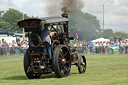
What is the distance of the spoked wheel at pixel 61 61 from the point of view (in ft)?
38.9

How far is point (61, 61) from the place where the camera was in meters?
12.4

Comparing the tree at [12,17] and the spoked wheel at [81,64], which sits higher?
the tree at [12,17]

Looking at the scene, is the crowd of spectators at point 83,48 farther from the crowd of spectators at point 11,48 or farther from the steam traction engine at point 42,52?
the steam traction engine at point 42,52

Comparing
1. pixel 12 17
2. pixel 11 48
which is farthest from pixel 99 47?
pixel 12 17

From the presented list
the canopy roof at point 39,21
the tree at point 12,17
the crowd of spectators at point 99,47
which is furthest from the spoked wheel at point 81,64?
the tree at point 12,17

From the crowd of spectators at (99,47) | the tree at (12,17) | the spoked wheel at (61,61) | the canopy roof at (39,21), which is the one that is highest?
the tree at (12,17)

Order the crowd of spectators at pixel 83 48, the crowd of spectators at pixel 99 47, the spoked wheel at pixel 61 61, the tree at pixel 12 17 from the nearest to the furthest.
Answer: the spoked wheel at pixel 61 61 < the crowd of spectators at pixel 83 48 < the crowd of spectators at pixel 99 47 < the tree at pixel 12 17

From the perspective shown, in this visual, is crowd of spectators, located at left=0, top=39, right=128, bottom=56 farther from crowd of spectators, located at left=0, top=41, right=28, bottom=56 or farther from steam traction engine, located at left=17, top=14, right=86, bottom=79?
steam traction engine, located at left=17, top=14, right=86, bottom=79

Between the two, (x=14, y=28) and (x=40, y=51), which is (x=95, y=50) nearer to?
(x=40, y=51)

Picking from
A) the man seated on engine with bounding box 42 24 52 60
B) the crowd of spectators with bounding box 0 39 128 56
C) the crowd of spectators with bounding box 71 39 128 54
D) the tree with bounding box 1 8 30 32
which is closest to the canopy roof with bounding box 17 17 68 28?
the man seated on engine with bounding box 42 24 52 60

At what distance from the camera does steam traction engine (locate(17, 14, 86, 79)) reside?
1194cm

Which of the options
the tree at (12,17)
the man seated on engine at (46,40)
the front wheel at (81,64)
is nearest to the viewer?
the man seated on engine at (46,40)

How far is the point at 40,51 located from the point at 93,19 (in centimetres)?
9716

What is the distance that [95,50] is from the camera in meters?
38.7
